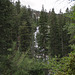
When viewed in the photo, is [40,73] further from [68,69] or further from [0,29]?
[68,69]

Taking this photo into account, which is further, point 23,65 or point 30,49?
point 30,49

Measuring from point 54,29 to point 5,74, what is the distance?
882 inches

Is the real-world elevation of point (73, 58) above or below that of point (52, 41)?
above

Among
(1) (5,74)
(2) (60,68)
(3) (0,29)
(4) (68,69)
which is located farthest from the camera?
(3) (0,29)

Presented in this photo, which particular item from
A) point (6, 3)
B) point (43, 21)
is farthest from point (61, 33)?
point (6, 3)

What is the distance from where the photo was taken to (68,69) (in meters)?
2.53

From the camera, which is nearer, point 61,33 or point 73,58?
point 73,58

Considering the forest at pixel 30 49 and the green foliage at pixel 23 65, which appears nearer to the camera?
the forest at pixel 30 49

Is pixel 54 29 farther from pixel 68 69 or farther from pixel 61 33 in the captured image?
pixel 68 69

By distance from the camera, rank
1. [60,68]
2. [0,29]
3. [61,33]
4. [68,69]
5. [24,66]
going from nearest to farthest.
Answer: [68,69] → [60,68] → [24,66] → [0,29] → [61,33]

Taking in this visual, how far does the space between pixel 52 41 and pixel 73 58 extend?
25.7m

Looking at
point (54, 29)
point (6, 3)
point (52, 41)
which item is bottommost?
point (52, 41)

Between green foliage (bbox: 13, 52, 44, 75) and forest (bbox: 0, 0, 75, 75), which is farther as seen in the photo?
green foliage (bbox: 13, 52, 44, 75)

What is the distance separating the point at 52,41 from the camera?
28062mm
